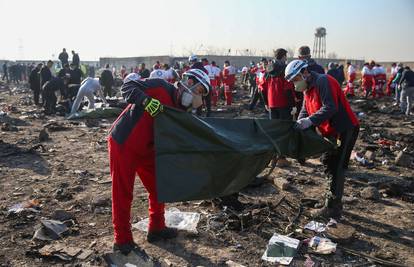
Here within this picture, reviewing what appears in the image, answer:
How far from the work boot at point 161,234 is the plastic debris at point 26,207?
6.29ft

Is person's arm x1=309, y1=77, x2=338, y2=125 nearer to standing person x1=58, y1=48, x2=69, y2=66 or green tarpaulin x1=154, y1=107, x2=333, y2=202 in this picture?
green tarpaulin x1=154, y1=107, x2=333, y2=202

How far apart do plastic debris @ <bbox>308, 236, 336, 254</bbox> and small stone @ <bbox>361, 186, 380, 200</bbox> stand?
1857 mm

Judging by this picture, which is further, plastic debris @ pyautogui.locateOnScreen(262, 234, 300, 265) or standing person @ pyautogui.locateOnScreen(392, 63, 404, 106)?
standing person @ pyautogui.locateOnScreen(392, 63, 404, 106)

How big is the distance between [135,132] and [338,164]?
2.71 metres

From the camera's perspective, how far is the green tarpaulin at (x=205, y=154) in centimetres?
403

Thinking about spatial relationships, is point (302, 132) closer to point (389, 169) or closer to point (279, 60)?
point (279, 60)

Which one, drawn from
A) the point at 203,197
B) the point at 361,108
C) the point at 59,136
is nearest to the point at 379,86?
the point at 361,108

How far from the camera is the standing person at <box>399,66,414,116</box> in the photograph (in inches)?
583

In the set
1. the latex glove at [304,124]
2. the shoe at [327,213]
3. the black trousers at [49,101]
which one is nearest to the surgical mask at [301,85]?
the latex glove at [304,124]

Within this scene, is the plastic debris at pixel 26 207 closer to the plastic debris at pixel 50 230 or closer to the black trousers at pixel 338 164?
the plastic debris at pixel 50 230

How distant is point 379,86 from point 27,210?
20.7 m

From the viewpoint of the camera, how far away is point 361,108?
17.1 metres

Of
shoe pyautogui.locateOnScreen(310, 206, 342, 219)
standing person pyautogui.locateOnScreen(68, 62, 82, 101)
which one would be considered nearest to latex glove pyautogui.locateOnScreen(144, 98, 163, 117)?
shoe pyautogui.locateOnScreen(310, 206, 342, 219)

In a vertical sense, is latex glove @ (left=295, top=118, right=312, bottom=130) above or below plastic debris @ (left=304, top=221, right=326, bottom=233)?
above
